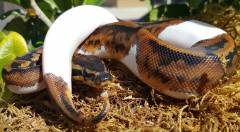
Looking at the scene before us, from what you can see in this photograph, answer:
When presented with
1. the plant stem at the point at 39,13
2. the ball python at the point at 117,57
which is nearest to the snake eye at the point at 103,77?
the ball python at the point at 117,57

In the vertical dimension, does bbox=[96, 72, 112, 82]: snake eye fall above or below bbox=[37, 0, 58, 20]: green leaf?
below

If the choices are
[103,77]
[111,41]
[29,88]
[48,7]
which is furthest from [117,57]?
[48,7]

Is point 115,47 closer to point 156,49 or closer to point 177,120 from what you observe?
point 156,49

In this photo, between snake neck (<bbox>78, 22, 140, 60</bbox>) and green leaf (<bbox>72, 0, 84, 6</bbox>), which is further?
green leaf (<bbox>72, 0, 84, 6</bbox>)

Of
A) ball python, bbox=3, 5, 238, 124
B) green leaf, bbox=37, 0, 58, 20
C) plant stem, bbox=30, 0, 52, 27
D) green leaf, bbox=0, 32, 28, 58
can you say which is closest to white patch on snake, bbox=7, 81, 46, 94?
ball python, bbox=3, 5, 238, 124

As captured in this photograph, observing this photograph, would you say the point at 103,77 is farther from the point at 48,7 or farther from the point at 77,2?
the point at 48,7

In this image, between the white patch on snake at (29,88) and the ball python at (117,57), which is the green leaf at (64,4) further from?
the white patch on snake at (29,88)

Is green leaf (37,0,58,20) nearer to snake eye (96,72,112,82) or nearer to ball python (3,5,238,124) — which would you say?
ball python (3,5,238,124)

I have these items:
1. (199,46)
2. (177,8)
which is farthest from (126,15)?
(199,46)
